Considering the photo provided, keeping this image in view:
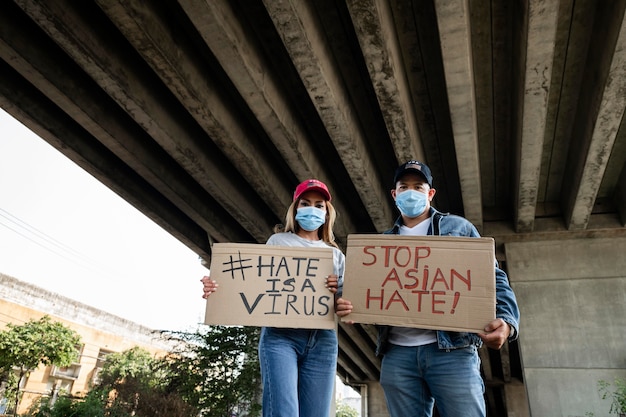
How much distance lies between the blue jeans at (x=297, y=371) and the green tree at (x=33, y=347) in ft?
55.2

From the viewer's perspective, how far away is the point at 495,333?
5.67 ft

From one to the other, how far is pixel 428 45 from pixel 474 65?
749 mm

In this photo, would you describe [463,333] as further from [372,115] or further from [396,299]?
[372,115]

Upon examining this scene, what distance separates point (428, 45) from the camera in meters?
5.12

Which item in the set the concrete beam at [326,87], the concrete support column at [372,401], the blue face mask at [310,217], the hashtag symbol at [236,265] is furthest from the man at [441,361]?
the concrete support column at [372,401]

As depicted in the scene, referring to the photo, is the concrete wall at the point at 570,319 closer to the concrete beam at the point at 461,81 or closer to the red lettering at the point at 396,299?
the concrete beam at the point at 461,81

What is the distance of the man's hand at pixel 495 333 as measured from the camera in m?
1.73

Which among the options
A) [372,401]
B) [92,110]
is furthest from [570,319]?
[372,401]

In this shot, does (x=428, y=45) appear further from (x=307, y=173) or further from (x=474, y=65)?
(x=307, y=173)

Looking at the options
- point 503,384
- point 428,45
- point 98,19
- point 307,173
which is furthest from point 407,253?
point 503,384

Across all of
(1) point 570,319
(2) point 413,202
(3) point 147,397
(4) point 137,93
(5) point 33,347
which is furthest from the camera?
(5) point 33,347

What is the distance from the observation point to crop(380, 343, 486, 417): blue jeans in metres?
1.76

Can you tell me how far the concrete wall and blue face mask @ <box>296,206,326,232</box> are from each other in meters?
6.66

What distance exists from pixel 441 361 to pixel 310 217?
3.55 feet
